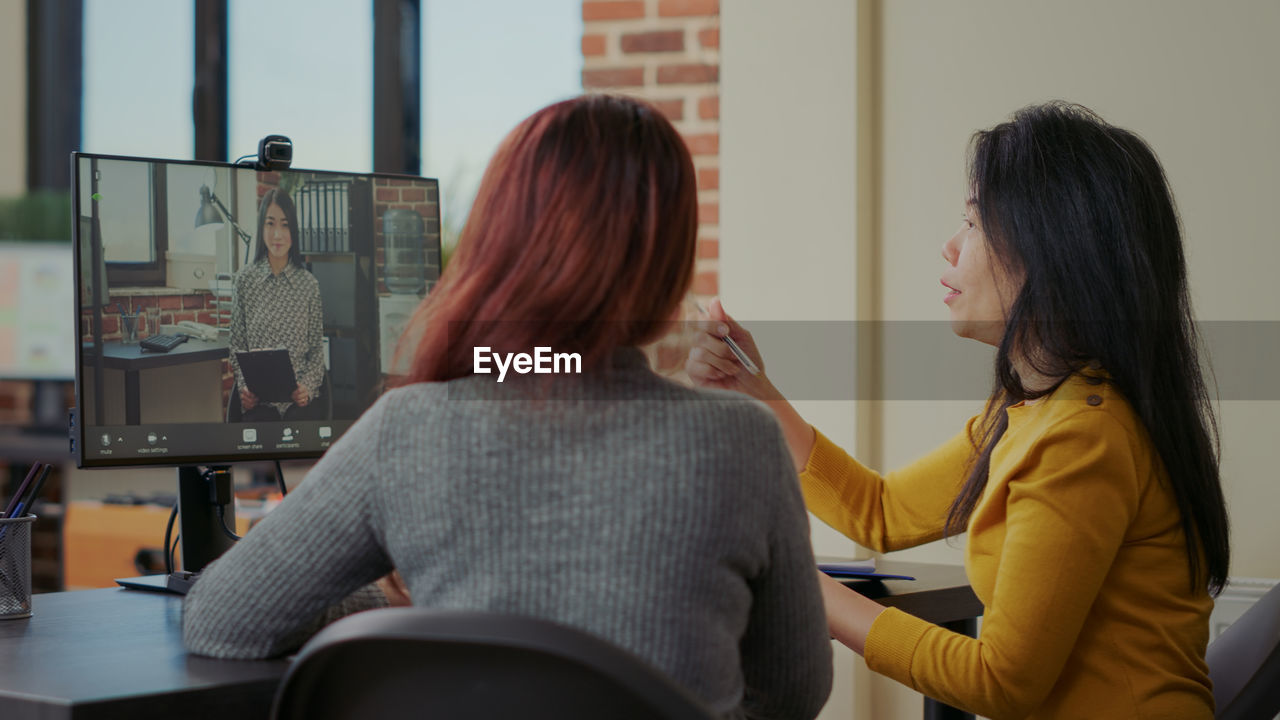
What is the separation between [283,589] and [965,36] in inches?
70.6

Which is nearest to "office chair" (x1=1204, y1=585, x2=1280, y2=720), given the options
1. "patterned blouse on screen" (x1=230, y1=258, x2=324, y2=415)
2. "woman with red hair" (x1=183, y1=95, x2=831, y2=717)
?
"woman with red hair" (x1=183, y1=95, x2=831, y2=717)

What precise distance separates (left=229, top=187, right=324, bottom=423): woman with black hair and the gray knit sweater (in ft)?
1.79

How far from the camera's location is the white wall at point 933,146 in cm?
199

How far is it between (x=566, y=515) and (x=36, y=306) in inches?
137

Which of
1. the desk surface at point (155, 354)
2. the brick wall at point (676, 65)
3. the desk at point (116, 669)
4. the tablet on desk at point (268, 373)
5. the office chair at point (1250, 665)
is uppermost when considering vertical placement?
the brick wall at point (676, 65)

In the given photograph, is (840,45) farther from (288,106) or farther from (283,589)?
(288,106)

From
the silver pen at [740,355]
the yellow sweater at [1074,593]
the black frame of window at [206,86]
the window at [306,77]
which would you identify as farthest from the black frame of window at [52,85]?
the yellow sweater at [1074,593]

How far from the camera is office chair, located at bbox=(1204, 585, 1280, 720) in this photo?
3.79 ft

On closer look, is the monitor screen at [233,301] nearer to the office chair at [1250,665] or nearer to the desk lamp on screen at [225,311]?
the desk lamp on screen at [225,311]

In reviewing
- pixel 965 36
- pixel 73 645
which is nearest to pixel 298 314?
pixel 73 645

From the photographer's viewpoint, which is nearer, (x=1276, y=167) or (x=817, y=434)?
(x=817, y=434)

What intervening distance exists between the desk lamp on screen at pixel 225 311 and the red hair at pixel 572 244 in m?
0.57

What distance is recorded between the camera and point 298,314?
57.1 inches

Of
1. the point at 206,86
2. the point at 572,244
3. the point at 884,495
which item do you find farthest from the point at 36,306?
the point at 572,244
